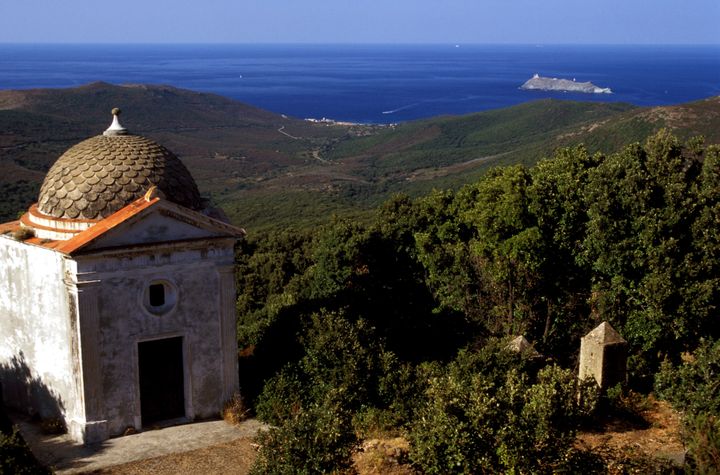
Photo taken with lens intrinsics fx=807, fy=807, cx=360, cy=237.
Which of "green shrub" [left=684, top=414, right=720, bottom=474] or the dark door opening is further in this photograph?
the dark door opening

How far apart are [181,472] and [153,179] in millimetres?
4954

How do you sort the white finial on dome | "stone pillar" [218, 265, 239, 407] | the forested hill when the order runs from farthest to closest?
the forested hill
the white finial on dome
"stone pillar" [218, 265, 239, 407]

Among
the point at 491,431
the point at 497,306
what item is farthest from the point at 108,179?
the point at 497,306

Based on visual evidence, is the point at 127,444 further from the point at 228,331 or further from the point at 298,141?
the point at 298,141

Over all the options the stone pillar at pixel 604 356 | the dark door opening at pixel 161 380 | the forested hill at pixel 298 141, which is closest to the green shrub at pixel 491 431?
the stone pillar at pixel 604 356

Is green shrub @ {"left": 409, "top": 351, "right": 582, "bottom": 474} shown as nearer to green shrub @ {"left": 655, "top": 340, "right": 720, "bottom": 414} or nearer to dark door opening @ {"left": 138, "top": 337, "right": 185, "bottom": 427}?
green shrub @ {"left": 655, "top": 340, "right": 720, "bottom": 414}

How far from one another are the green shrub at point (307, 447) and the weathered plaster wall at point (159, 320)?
421 centimetres

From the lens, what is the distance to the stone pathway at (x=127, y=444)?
12.6 metres

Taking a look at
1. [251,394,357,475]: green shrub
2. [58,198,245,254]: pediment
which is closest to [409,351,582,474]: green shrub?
[251,394,357,475]: green shrub

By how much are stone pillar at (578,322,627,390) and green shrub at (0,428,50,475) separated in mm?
8878

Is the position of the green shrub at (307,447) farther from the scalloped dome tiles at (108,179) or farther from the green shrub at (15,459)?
the scalloped dome tiles at (108,179)

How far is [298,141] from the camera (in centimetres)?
13075

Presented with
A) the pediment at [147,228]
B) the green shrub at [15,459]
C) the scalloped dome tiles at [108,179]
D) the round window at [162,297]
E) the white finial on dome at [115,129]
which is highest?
the white finial on dome at [115,129]

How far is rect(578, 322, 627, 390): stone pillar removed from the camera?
14.0 m
